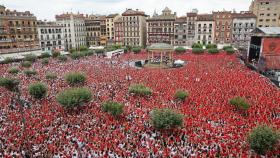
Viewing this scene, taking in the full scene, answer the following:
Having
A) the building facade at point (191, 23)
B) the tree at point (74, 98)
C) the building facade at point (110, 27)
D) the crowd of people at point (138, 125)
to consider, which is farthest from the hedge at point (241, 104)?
the building facade at point (110, 27)

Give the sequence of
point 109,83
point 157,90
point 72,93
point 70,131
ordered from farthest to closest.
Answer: point 109,83 < point 157,90 < point 72,93 < point 70,131

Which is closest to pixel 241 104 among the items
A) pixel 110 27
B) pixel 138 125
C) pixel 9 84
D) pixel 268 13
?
pixel 138 125

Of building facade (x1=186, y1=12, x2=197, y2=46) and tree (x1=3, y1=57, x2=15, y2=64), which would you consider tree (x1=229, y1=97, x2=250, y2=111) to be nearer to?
tree (x1=3, y1=57, x2=15, y2=64)

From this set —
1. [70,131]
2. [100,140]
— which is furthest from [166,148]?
[70,131]

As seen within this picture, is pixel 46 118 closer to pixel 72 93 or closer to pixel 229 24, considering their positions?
pixel 72 93

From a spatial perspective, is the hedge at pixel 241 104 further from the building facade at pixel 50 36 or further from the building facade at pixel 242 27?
the building facade at pixel 50 36

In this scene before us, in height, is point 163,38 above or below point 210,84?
above

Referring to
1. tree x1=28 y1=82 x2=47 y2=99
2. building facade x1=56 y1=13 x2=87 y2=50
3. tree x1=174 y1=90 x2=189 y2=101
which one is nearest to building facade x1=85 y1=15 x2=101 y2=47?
building facade x1=56 y1=13 x2=87 y2=50
